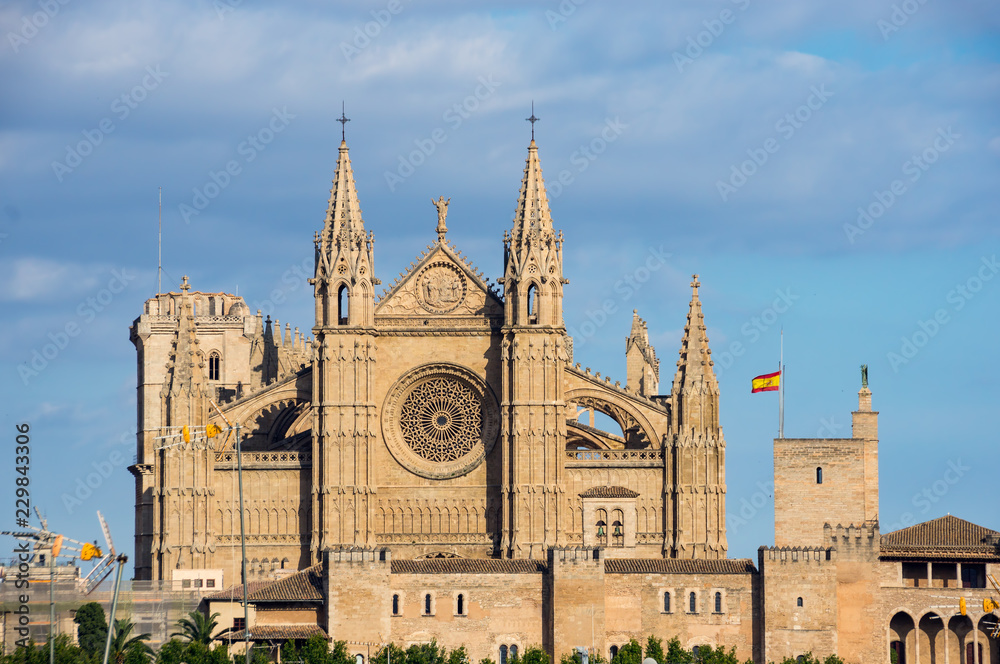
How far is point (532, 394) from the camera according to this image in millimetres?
117312

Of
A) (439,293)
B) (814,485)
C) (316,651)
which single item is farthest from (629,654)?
(439,293)

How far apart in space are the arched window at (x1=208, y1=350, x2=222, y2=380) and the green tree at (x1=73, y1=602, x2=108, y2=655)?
137 ft

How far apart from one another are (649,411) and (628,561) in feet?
34.8

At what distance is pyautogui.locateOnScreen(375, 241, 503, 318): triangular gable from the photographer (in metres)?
120

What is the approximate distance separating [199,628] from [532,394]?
2001 cm

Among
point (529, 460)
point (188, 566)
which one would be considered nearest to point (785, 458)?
point (529, 460)

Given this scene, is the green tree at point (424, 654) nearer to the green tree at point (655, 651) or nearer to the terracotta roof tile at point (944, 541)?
the green tree at point (655, 651)

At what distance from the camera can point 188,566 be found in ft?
386

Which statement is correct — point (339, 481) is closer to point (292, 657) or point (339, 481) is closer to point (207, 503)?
point (207, 503)

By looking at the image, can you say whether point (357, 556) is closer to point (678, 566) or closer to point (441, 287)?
point (678, 566)

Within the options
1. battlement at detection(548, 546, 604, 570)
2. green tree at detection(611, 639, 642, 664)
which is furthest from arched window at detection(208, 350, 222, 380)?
green tree at detection(611, 639, 642, 664)

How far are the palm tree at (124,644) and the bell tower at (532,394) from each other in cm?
1816

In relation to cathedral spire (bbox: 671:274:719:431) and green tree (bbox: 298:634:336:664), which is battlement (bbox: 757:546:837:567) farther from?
green tree (bbox: 298:634:336:664)

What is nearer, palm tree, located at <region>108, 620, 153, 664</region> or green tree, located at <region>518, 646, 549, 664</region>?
green tree, located at <region>518, 646, 549, 664</region>
